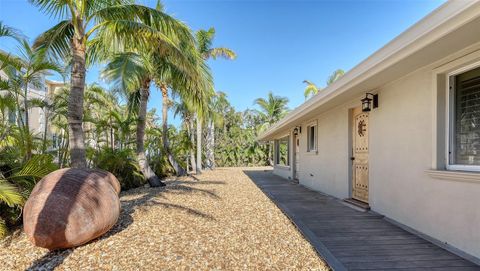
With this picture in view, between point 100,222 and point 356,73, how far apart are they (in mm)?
4668

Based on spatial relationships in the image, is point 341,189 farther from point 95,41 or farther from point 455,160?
point 95,41

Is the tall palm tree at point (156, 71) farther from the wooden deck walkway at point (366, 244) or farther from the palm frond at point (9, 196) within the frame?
the wooden deck walkway at point (366, 244)

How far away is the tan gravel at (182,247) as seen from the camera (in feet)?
10.0

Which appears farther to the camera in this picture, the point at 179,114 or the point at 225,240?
the point at 179,114

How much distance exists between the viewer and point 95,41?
596 cm

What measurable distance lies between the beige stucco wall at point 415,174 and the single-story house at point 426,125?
13 mm

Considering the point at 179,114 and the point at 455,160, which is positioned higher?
the point at 179,114

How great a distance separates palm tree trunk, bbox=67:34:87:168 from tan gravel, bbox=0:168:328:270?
1.38 metres

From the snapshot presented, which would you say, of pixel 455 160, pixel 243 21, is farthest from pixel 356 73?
pixel 243 21

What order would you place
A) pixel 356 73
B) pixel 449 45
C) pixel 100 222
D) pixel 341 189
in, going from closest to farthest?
pixel 449 45
pixel 100 222
pixel 356 73
pixel 341 189

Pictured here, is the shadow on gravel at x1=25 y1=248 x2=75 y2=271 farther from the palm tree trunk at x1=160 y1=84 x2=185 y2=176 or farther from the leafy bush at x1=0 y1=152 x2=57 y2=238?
the palm tree trunk at x1=160 y1=84 x2=185 y2=176

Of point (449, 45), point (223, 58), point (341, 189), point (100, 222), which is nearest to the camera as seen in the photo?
point (449, 45)


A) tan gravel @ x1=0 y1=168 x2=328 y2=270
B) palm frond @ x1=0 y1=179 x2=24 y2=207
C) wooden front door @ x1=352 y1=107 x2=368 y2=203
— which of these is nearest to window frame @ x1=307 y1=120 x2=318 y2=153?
wooden front door @ x1=352 y1=107 x2=368 y2=203

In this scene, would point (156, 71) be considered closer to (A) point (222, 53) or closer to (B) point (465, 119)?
(A) point (222, 53)
